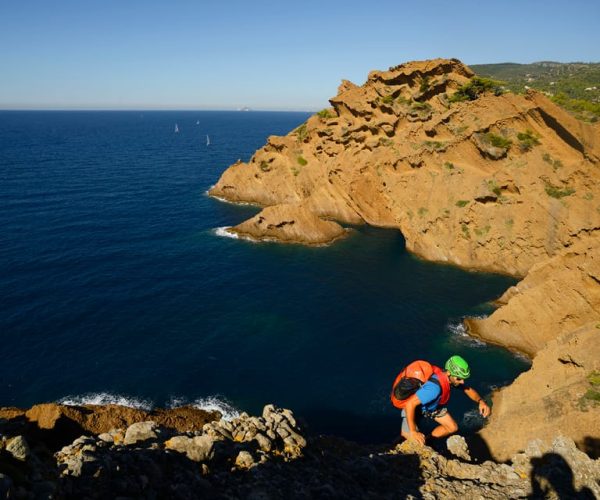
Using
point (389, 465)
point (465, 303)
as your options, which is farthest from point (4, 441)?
point (465, 303)

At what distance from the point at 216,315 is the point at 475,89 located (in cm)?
5354

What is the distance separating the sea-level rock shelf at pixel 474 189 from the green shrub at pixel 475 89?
0.72 feet

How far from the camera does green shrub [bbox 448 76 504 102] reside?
211 ft

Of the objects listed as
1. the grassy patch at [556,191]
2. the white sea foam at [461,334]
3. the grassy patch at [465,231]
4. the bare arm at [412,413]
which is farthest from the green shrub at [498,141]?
the bare arm at [412,413]

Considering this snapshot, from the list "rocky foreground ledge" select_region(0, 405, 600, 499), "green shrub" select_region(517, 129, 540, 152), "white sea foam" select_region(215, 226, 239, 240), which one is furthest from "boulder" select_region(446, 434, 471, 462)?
"white sea foam" select_region(215, 226, 239, 240)

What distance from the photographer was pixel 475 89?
65812 millimetres

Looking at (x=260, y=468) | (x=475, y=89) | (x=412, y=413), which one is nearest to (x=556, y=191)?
(x=475, y=89)

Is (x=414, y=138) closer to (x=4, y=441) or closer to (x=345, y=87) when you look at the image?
(x=345, y=87)

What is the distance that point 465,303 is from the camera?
49688 millimetres

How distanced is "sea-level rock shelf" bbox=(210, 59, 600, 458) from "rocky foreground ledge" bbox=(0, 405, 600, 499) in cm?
1467

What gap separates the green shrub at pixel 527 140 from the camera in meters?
58.4

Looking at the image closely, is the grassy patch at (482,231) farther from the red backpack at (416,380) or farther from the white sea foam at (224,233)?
the red backpack at (416,380)

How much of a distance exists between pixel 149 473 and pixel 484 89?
70.9 metres

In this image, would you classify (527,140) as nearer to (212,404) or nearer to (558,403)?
(558,403)
